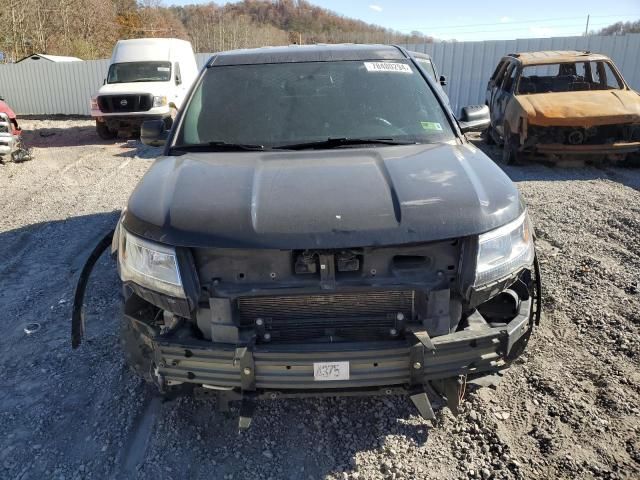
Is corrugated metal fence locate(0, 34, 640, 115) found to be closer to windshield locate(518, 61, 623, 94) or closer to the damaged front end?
windshield locate(518, 61, 623, 94)

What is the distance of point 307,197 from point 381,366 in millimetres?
794

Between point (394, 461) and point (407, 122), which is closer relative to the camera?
point (394, 461)

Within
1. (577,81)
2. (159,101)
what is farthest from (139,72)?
(577,81)

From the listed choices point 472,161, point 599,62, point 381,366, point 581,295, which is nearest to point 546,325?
point 581,295

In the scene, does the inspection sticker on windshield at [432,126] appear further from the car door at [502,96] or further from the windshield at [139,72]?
the windshield at [139,72]

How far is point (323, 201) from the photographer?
2.32 m

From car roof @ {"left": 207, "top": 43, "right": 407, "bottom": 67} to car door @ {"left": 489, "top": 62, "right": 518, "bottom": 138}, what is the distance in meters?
6.05

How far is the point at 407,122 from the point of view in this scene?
328 cm

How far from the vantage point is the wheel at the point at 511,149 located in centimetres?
859

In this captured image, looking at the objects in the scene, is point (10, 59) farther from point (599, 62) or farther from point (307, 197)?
point (307, 197)

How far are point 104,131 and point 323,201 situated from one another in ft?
41.3

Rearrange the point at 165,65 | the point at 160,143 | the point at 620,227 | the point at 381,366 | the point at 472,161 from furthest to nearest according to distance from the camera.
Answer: the point at 165,65 → the point at 620,227 → the point at 160,143 → the point at 472,161 → the point at 381,366

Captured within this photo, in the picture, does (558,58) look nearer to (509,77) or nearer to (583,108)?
(509,77)

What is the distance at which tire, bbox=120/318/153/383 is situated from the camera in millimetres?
2420
